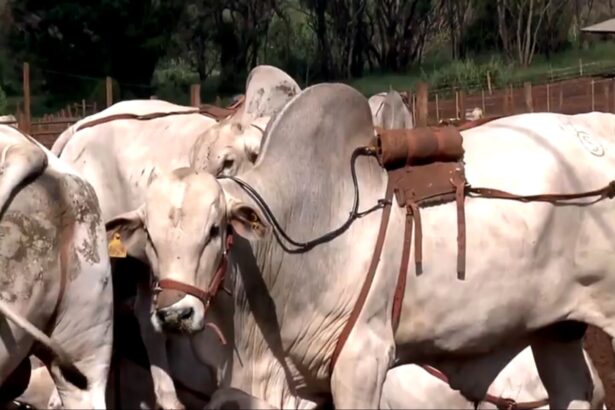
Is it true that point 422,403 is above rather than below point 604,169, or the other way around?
below

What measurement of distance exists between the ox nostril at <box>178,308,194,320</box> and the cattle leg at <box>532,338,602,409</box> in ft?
6.64

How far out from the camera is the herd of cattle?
4.87 meters

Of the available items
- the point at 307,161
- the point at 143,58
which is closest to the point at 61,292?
the point at 307,161

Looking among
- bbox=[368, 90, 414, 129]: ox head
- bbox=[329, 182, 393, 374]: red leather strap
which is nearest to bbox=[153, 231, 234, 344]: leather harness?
bbox=[329, 182, 393, 374]: red leather strap

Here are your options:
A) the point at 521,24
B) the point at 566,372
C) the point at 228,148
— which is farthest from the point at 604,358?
the point at 521,24

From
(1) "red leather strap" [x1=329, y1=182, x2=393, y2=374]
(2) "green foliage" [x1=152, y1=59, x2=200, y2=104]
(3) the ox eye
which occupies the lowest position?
(2) "green foliage" [x1=152, y1=59, x2=200, y2=104]

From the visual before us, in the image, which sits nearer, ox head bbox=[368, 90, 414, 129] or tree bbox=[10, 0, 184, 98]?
ox head bbox=[368, 90, 414, 129]

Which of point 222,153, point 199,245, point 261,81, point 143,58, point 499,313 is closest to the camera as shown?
point 199,245

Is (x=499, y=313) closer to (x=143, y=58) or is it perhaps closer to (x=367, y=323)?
(x=367, y=323)

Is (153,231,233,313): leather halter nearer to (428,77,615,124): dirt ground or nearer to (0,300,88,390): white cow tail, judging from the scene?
(0,300,88,390): white cow tail

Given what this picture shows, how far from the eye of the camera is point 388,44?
46.5 meters

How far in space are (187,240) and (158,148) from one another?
6.17 feet

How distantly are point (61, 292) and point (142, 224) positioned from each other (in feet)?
1.47

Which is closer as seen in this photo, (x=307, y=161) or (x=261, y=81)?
(x=307, y=161)
